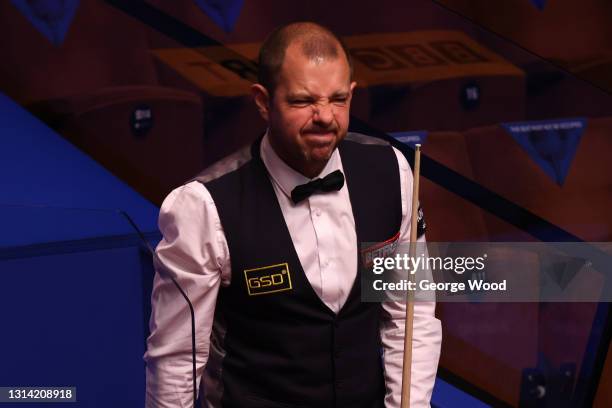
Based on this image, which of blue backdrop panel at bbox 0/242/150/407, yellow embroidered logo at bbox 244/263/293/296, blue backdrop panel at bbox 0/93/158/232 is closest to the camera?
blue backdrop panel at bbox 0/242/150/407

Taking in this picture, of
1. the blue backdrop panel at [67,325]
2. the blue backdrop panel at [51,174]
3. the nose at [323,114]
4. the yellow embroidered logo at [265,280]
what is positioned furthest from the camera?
the blue backdrop panel at [51,174]

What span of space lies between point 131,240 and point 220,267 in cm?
30

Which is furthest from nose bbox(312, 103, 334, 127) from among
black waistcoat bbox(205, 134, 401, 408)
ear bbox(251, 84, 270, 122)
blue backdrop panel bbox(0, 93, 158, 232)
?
blue backdrop panel bbox(0, 93, 158, 232)

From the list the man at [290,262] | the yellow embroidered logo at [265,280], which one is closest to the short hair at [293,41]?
the man at [290,262]

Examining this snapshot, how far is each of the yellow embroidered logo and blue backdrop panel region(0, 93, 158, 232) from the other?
93cm

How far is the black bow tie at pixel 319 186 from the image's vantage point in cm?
158

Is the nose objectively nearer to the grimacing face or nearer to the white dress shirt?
the grimacing face

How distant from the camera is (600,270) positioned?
9.21 feet

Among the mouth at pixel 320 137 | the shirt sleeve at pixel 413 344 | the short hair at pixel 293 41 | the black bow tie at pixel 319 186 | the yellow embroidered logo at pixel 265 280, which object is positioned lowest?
the shirt sleeve at pixel 413 344

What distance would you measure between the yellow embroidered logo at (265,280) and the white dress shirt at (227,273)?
1.7 inches

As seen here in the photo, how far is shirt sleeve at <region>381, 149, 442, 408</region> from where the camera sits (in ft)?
5.31

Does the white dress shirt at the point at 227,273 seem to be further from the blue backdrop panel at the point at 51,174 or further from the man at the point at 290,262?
the blue backdrop panel at the point at 51,174

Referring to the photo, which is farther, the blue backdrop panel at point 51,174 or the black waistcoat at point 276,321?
the blue backdrop panel at point 51,174

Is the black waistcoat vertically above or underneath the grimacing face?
underneath
